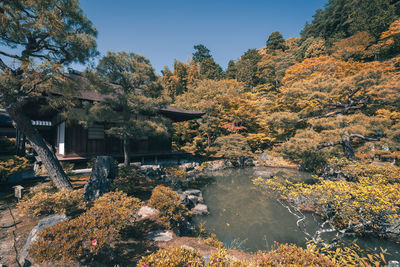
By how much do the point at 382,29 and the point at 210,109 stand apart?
21230mm

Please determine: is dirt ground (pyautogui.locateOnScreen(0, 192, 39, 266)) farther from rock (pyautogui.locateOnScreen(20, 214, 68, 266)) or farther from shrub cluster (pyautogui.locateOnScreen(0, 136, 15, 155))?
shrub cluster (pyautogui.locateOnScreen(0, 136, 15, 155))

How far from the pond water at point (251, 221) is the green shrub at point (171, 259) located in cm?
278

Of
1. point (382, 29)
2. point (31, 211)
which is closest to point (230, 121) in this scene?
point (31, 211)

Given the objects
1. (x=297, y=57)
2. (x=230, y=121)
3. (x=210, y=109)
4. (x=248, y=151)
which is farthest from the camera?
(x=297, y=57)

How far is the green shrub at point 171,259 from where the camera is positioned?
6.48 ft

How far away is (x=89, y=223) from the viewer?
9.21 feet

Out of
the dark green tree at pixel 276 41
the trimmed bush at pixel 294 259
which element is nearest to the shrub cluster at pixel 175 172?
the trimmed bush at pixel 294 259

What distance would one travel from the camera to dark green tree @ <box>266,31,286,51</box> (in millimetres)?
36125

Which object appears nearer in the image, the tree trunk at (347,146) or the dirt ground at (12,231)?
the dirt ground at (12,231)

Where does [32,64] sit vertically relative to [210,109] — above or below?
below

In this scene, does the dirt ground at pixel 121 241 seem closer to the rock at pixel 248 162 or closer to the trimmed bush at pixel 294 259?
the trimmed bush at pixel 294 259

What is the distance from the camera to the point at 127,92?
7.36 meters

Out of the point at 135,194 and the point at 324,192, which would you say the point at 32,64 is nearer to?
the point at 135,194

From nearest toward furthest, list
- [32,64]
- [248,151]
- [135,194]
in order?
[32,64] < [135,194] < [248,151]
